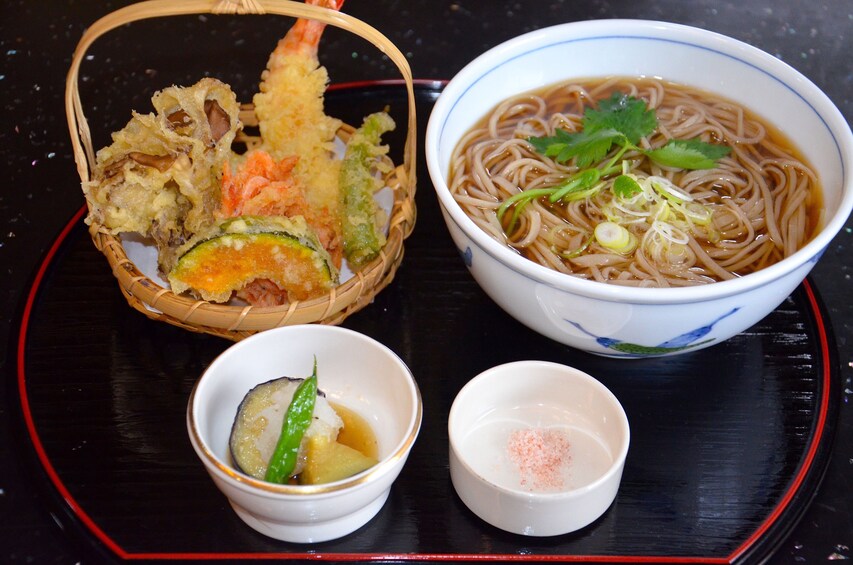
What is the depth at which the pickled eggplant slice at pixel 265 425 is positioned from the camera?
155cm

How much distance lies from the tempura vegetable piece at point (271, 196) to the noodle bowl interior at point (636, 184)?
1.00ft

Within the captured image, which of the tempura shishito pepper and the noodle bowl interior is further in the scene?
the noodle bowl interior

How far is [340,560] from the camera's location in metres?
1.50

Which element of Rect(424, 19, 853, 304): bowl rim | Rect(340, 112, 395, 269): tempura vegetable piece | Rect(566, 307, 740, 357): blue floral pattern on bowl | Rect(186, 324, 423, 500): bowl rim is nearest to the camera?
Rect(186, 324, 423, 500): bowl rim

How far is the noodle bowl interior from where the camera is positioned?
181 cm

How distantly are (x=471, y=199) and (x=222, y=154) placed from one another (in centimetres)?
55

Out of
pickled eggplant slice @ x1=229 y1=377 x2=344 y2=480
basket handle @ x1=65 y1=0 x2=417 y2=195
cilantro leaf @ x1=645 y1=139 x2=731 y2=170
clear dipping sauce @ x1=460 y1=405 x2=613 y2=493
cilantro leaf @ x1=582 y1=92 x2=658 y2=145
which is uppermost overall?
basket handle @ x1=65 y1=0 x2=417 y2=195

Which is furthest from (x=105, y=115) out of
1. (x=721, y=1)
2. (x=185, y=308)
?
(x=721, y=1)

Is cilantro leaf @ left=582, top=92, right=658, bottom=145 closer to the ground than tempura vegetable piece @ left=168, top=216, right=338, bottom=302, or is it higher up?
higher up

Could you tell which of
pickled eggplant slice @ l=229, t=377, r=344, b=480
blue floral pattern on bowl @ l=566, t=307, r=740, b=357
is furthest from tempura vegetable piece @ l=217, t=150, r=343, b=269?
blue floral pattern on bowl @ l=566, t=307, r=740, b=357

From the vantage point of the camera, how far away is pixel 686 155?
1.92 metres

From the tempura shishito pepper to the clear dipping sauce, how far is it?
29 cm

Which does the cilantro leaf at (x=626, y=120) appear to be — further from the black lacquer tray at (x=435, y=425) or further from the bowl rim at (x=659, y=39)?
the black lacquer tray at (x=435, y=425)

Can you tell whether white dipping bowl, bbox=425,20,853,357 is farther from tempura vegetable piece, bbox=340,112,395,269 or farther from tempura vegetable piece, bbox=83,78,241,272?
tempura vegetable piece, bbox=83,78,241,272
